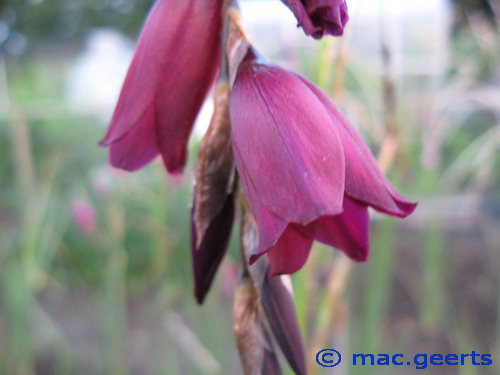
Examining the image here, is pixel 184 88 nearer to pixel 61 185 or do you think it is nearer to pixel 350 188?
pixel 350 188

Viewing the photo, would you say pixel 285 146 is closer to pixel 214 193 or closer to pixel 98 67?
pixel 214 193

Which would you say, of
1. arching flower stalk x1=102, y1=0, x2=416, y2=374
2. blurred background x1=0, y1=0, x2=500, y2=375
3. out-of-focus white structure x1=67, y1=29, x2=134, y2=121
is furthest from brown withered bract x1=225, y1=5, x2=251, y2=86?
out-of-focus white structure x1=67, y1=29, x2=134, y2=121

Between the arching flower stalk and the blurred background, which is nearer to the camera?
the arching flower stalk

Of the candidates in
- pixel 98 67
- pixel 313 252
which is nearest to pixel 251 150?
pixel 313 252

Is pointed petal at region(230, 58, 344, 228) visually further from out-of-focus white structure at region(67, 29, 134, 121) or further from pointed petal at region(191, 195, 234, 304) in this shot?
out-of-focus white structure at region(67, 29, 134, 121)

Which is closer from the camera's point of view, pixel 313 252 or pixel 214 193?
pixel 214 193

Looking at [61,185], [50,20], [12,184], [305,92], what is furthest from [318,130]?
[50,20]
